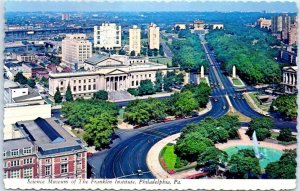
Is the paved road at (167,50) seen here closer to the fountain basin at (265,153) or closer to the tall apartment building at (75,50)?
the tall apartment building at (75,50)

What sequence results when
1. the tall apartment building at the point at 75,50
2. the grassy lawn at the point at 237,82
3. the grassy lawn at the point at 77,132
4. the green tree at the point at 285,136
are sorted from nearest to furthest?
the green tree at the point at 285,136 → the grassy lawn at the point at 77,132 → the grassy lawn at the point at 237,82 → the tall apartment building at the point at 75,50

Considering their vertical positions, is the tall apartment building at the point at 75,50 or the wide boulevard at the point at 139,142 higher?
the tall apartment building at the point at 75,50

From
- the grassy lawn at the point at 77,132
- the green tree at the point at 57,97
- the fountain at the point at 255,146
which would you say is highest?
the green tree at the point at 57,97

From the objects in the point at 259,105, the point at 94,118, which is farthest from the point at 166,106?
the point at 259,105

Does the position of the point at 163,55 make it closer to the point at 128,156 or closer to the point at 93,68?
the point at 93,68

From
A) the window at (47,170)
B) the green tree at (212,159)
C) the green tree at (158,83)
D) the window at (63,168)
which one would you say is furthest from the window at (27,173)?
the green tree at (158,83)

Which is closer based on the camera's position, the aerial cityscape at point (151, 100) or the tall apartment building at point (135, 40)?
the aerial cityscape at point (151, 100)

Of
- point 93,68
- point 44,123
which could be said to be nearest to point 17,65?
point 93,68

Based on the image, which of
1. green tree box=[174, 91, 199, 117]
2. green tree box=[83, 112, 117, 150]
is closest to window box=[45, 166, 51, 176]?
green tree box=[83, 112, 117, 150]

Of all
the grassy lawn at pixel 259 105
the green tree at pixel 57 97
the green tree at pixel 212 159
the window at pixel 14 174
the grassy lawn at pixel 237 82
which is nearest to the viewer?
the window at pixel 14 174
